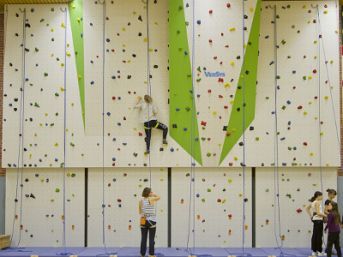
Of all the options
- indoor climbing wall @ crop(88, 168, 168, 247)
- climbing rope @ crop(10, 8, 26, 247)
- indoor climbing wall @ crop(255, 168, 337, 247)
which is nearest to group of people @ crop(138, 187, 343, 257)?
indoor climbing wall @ crop(255, 168, 337, 247)

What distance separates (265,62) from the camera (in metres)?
9.69

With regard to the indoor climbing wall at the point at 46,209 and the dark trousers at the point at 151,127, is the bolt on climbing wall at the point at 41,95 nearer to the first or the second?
the indoor climbing wall at the point at 46,209

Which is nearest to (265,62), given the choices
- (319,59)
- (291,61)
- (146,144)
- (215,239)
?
(291,61)

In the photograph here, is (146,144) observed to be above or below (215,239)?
above

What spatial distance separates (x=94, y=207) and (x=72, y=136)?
5.39ft

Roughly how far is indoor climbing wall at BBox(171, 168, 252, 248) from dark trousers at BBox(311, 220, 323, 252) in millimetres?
1452

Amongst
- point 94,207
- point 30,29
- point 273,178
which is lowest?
point 94,207

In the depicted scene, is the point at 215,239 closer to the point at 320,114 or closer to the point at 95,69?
the point at 320,114

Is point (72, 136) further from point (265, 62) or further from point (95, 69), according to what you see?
point (265, 62)

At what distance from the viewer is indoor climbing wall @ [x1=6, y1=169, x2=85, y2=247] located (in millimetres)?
9734

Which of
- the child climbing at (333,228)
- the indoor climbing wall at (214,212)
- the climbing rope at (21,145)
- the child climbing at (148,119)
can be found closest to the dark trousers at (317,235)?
the child climbing at (333,228)

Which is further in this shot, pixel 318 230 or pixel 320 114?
pixel 320 114

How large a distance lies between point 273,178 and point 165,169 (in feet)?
7.79

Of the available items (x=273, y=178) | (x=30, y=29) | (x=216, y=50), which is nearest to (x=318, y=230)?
(x=273, y=178)
